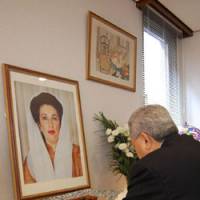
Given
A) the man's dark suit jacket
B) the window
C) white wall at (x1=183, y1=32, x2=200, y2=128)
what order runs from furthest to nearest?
1. white wall at (x1=183, y1=32, x2=200, y2=128)
2. the window
3. the man's dark suit jacket

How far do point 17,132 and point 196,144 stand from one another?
0.93m

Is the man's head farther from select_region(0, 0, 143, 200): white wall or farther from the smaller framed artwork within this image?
the smaller framed artwork

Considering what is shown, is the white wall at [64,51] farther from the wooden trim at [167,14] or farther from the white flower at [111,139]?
the wooden trim at [167,14]

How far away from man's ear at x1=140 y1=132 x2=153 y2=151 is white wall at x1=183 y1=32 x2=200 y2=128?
2.58 meters

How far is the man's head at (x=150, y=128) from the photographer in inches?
49.6

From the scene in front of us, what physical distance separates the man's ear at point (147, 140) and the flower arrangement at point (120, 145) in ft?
3.01

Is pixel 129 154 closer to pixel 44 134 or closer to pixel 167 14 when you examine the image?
pixel 44 134

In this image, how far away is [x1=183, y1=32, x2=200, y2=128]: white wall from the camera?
12.3 feet

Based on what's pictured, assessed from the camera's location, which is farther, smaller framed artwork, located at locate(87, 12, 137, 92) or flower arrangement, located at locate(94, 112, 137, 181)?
smaller framed artwork, located at locate(87, 12, 137, 92)

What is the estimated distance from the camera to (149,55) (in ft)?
11.0

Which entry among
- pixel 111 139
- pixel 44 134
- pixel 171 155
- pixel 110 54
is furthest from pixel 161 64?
pixel 171 155

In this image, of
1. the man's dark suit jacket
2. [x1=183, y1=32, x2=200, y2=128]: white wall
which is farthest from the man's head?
[x1=183, y1=32, x2=200, y2=128]: white wall

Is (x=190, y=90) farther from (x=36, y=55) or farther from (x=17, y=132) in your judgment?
(x=17, y=132)

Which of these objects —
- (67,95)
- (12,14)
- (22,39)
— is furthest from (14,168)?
(12,14)
